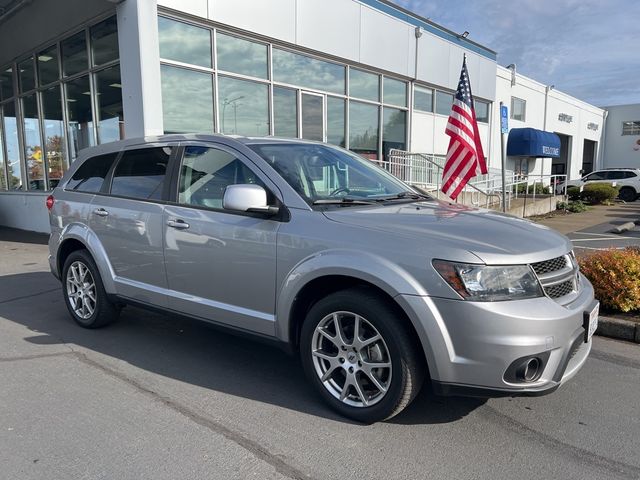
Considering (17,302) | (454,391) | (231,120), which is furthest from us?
(231,120)

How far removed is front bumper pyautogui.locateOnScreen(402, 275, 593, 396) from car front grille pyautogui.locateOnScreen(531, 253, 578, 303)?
9cm

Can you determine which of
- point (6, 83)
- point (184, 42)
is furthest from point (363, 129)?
point (6, 83)

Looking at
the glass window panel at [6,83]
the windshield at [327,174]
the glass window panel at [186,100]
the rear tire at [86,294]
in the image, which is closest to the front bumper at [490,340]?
the windshield at [327,174]

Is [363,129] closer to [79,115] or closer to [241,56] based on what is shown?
[241,56]

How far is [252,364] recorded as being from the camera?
417 cm

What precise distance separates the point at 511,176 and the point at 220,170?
633 inches

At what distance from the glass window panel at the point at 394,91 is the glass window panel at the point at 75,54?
7.96 meters

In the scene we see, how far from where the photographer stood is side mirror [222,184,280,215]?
3295 millimetres

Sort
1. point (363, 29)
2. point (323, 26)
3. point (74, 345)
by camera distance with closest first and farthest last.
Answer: point (74, 345) < point (323, 26) < point (363, 29)

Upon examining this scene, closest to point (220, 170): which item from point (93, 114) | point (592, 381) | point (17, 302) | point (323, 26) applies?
point (592, 381)

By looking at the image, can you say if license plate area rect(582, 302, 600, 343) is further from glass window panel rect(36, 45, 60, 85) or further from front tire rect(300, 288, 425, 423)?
glass window panel rect(36, 45, 60, 85)

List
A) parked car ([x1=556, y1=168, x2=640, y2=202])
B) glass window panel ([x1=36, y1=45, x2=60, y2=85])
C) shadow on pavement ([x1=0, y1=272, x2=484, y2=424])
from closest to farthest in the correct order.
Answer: shadow on pavement ([x1=0, y1=272, x2=484, y2=424])
glass window panel ([x1=36, y1=45, x2=60, y2=85])
parked car ([x1=556, y1=168, x2=640, y2=202])

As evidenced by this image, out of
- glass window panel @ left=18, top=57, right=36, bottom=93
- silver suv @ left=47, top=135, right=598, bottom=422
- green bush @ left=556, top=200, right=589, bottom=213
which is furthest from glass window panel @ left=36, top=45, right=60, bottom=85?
green bush @ left=556, top=200, right=589, bottom=213

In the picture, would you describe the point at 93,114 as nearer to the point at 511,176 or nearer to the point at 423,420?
the point at 423,420
